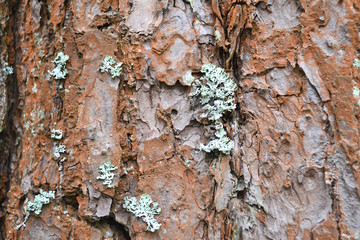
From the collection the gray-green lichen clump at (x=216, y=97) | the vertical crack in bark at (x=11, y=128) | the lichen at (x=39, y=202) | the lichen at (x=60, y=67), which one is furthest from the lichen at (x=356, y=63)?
the vertical crack in bark at (x=11, y=128)

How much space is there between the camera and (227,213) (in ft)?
4.20

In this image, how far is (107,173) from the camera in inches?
49.1

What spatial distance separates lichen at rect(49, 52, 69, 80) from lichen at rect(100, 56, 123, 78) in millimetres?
196

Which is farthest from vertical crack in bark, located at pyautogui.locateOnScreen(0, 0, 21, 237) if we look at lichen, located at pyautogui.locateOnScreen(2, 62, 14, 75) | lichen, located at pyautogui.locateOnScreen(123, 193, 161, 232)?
lichen, located at pyautogui.locateOnScreen(123, 193, 161, 232)

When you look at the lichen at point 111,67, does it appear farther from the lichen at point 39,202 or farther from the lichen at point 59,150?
the lichen at point 39,202

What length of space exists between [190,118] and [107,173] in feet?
1.45

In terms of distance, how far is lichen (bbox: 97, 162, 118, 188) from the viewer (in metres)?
1.24

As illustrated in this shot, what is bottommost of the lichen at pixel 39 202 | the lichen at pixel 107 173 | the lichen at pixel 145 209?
the lichen at pixel 39 202

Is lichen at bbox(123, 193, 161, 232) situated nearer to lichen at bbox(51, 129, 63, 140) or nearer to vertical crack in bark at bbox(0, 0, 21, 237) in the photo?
lichen at bbox(51, 129, 63, 140)

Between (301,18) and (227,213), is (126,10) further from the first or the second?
(227,213)

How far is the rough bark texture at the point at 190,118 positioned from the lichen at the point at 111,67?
3 centimetres

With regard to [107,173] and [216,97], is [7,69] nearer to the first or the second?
[107,173]

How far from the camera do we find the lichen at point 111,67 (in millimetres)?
1305

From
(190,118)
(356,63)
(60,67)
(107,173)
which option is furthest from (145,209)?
(356,63)
